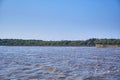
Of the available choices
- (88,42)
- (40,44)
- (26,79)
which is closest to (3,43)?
(40,44)

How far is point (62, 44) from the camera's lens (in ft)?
568

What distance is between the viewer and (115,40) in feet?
455

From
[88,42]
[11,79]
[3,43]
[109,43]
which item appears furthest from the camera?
[3,43]

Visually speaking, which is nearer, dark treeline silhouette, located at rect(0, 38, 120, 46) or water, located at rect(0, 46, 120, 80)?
water, located at rect(0, 46, 120, 80)

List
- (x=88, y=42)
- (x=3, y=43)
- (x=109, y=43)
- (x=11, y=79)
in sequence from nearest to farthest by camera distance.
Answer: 1. (x=11, y=79)
2. (x=109, y=43)
3. (x=88, y=42)
4. (x=3, y=43)

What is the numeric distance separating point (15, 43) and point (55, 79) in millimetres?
168537

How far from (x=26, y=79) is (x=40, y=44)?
561ft

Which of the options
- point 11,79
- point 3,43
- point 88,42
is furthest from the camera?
point 3,43

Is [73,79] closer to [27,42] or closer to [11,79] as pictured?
[11,79]

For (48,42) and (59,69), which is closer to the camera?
(59,69)

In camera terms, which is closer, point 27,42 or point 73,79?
point 73,79

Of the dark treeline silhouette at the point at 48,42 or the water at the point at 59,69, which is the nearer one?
the water at the point at 59,69

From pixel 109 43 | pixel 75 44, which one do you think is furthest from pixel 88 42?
pixel 109 43

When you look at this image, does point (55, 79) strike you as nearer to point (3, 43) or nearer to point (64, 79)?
point (64, 79)
